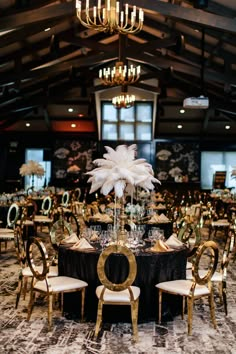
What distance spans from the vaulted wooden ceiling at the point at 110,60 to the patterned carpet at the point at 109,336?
5.03m

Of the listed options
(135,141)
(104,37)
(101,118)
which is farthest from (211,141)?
(104,37)

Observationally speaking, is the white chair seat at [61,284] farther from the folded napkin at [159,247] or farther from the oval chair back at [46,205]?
the oval chair back at [46,205]

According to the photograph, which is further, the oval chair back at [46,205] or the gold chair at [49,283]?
the oval chair back at [46,205]

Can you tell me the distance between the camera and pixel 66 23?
11859 mm

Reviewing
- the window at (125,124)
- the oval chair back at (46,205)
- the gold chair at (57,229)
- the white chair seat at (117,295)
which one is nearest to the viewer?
the white chair seat at (117,295)

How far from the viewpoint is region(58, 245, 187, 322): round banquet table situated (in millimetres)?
4727

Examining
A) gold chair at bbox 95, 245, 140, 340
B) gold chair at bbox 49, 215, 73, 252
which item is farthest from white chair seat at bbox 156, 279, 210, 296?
gold chair at bbox 49, 215, 73, 252

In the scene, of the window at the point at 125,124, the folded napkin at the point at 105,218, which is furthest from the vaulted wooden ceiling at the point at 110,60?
the folded napkin at the point at 105,218

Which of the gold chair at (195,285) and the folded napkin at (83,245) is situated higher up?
the folded napkin at (83,245)

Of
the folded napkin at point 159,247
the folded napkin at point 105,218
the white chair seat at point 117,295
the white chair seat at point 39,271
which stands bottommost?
the white chair seat at point 117,295

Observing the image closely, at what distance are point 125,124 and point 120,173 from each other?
48.2 ft

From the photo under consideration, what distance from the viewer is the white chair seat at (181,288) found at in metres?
4.52

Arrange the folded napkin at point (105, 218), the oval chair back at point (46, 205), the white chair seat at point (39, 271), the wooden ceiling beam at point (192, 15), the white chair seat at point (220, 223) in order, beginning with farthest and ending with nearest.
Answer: the oval chair back at point (46, 205)
the white chair seat at point (220, 223)
the folded napkin at point (105, 218)
the wooden ceiling beam at point (192, 15)
the white chair seat at point (39, 271)

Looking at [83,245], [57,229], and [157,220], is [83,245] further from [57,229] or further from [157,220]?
[157,220]
